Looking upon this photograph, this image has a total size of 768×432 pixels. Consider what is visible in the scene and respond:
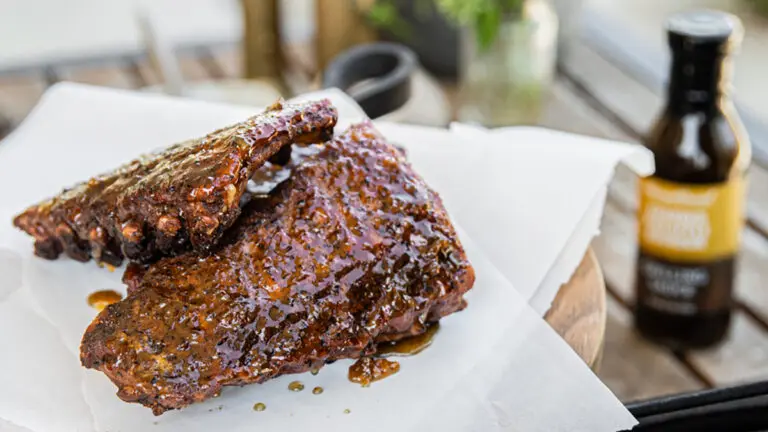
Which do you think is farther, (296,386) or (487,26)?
(487,26)

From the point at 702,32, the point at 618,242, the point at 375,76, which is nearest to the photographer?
the point at 702,32

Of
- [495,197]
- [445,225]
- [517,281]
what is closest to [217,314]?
[445,225]

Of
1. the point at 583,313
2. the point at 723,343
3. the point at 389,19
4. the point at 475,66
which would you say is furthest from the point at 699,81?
the point at 389,19

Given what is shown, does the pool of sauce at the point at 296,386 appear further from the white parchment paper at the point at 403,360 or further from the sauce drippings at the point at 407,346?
the sauce drippings at the point at 407,346

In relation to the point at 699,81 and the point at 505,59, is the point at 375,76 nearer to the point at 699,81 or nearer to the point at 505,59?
the point at 505,59

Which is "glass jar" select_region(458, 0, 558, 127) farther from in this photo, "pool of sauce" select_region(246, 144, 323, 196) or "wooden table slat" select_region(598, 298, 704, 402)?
"pool of sauce" select_region(246, 144, 323, 196)

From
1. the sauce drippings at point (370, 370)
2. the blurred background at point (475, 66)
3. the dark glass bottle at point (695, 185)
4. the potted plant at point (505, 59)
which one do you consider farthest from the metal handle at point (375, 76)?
the sauce drippings at point (370, 370)
